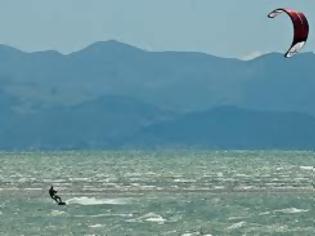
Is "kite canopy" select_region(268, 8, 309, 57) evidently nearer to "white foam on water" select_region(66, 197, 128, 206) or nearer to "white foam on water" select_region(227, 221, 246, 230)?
"white foam on water" select_region(227, 221, 246, 230)

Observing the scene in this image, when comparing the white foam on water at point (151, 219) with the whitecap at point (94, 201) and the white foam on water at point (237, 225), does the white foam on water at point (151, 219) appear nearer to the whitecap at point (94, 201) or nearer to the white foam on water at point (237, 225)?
the white foam on water at point (237, 225)

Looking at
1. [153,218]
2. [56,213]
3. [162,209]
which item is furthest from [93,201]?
[153,218]

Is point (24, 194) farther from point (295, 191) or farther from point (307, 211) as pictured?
point (307, 211)

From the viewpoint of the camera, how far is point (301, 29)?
33.1m

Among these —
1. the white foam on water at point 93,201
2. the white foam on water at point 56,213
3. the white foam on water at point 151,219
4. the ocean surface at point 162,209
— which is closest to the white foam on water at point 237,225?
the ocean surface at point 162,209

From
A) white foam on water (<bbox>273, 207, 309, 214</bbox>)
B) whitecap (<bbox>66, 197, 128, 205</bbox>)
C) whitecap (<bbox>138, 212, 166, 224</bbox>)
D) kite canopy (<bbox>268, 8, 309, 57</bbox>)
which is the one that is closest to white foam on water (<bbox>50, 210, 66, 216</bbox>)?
whitecap (<bbox>138, 212, 166, 224</bbox>)

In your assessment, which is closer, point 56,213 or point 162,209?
point 56,213

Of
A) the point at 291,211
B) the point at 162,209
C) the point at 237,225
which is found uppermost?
the point at 162,209

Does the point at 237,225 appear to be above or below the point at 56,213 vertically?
below

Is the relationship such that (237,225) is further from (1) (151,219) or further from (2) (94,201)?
(2) (94,201)

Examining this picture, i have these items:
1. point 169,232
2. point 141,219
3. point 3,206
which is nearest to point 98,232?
point 169,232

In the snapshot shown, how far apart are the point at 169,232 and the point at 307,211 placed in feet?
51.5

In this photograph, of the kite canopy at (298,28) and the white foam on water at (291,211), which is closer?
the kite canopy at (298,28)

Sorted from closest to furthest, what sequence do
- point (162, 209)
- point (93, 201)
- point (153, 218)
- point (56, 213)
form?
1. point (153, 218)
2. point (56, 213)
3. point (162, 209)
4. point (93, 201)
